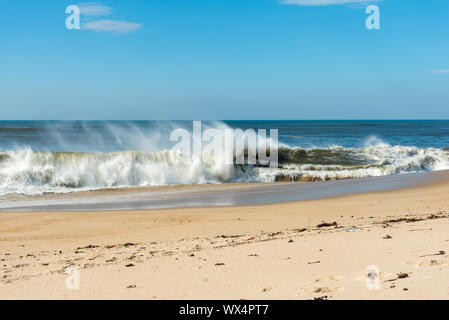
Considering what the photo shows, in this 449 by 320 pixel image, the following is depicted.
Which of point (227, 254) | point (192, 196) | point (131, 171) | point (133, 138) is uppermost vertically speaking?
point (133, 138)

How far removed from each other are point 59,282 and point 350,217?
663cm

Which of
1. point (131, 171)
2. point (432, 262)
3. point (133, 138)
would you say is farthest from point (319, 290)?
point (133, 138)

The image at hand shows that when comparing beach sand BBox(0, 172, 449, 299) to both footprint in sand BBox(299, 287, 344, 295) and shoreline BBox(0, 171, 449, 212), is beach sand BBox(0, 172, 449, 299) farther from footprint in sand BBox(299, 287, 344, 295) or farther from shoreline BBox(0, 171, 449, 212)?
shoreline BBox(0, 171, 449, 212)

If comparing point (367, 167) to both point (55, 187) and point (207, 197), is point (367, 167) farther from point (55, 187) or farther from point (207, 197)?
point (55, 187)

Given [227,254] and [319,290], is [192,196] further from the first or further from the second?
[319,290]

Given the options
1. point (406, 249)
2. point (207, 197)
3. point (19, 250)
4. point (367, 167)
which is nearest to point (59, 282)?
point (19, 250)

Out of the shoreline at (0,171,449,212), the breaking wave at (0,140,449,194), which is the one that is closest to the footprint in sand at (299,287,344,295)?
the shoreline at (0,171,449,212)

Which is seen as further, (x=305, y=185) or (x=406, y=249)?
(x=305, y=185)

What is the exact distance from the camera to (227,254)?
6.28 meters

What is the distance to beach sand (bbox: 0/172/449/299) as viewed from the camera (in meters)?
4.57

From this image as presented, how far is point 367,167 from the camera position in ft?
78.9
